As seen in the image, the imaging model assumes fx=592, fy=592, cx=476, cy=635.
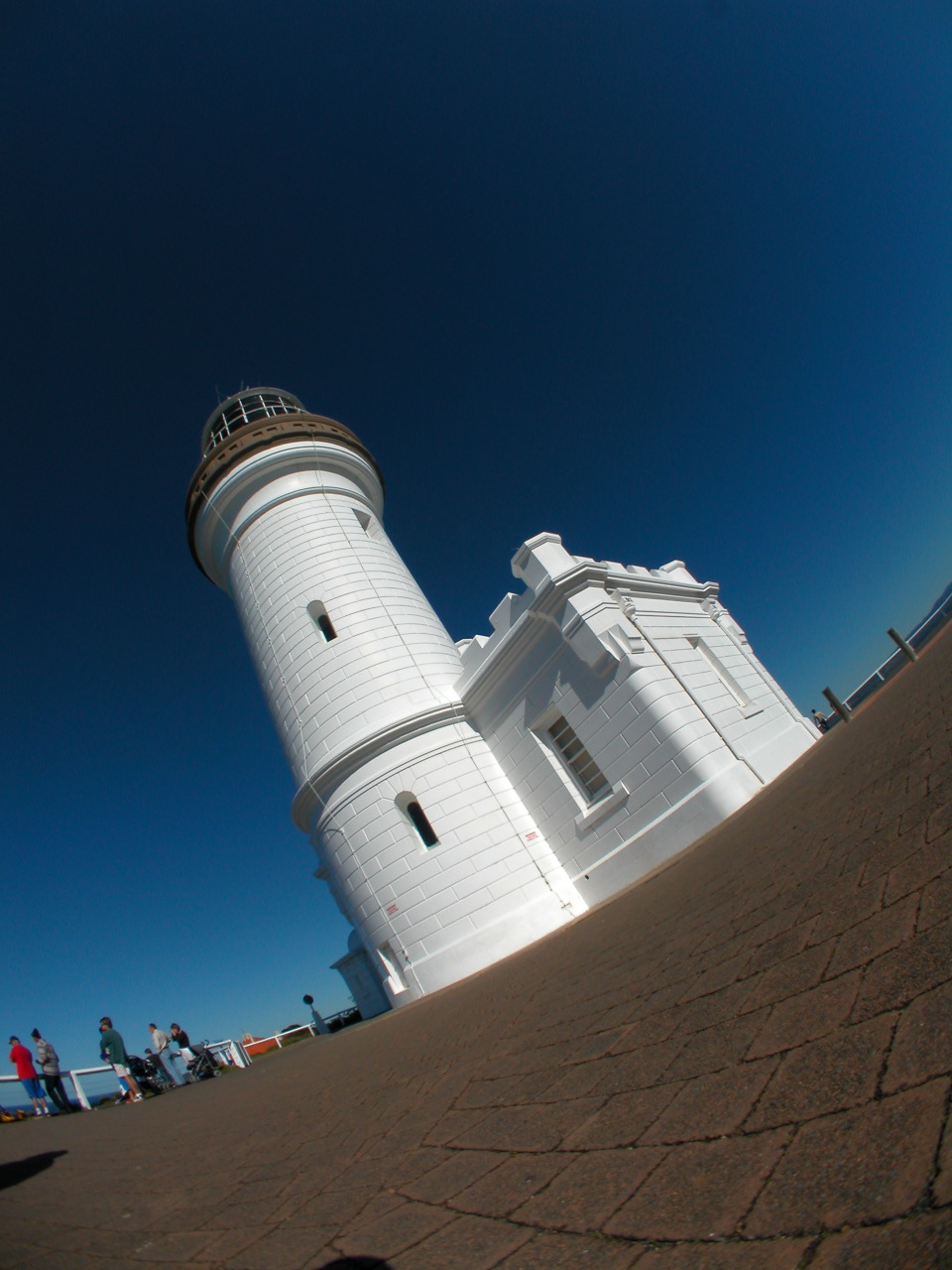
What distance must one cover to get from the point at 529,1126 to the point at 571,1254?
1.06m

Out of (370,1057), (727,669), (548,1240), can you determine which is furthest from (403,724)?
(548,1240)

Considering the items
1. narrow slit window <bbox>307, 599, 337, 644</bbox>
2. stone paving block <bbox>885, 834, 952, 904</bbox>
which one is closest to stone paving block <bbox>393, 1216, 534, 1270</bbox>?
stone paving block <bbox>885, 834, 952, 904</bbox>

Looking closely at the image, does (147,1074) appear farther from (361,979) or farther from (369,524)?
(369,524)

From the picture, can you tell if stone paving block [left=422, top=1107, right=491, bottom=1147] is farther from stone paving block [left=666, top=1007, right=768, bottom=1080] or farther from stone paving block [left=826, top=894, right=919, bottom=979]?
stone paving block [left=826, top=894, right=919, bottom=979]

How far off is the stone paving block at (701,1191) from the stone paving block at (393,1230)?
74 cm

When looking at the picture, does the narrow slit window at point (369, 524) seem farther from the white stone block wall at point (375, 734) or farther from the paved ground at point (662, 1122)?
the paved ground at point (662, 1122)

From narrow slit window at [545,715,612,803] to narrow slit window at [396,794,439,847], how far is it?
2.92 metres

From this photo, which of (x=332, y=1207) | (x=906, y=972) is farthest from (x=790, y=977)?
(x=332, y=1207)

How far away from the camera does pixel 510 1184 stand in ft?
6.45

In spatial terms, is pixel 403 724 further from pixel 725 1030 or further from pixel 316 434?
pixel 725 1030

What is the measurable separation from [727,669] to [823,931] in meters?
11.4

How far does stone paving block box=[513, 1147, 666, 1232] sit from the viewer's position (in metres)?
1.58

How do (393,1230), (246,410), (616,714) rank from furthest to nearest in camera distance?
1. (246,410)
2. (616,714)
3. (393,1230)

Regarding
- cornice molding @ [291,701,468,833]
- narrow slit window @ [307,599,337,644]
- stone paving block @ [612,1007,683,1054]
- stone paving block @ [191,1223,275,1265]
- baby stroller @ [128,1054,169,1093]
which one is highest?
narrow slit window @ [307,599,337,644]
